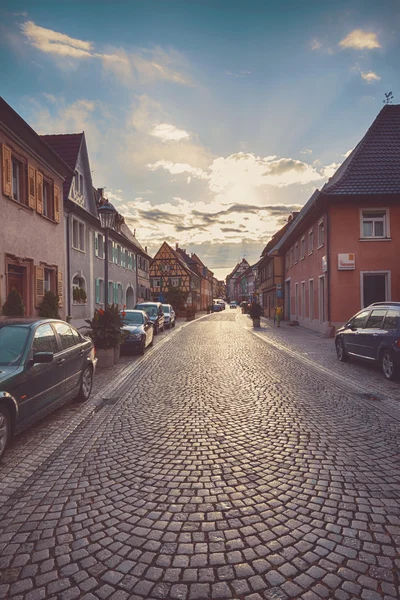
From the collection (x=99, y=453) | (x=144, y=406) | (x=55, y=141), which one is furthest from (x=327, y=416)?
(x=55, y=141)

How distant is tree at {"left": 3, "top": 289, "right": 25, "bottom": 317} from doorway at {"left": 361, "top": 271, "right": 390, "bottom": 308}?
1495 centimetres

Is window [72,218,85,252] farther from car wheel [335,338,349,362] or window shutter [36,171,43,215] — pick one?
car wheel [335,338,349,362]

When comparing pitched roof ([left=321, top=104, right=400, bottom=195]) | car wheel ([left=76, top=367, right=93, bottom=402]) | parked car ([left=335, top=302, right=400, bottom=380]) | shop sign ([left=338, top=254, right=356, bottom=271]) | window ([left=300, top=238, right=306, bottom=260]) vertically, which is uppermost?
pitched roof ([left=321, top=104, right=400, bottom=195])

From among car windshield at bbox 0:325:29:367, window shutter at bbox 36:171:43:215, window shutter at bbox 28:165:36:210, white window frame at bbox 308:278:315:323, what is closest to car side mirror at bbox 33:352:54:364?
car windshield at bbox 0:325:29:367

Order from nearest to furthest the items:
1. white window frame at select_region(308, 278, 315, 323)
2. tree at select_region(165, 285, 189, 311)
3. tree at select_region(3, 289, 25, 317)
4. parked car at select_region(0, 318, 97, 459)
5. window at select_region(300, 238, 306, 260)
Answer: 1. parked car at select_region(0, 318, 97, 459)
2. tree at select_region(3, 289, 25, 317)
3. white window frame at select_region(308, 278, 315, 323)
4. window at select_region(300, 238, 306, 260)
5. tree at select_region(165, 285, 189, 311)

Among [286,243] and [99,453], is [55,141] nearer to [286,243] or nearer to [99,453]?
[286,243]

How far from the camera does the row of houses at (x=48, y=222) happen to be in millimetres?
13336

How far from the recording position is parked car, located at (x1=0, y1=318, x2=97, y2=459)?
4328 mm

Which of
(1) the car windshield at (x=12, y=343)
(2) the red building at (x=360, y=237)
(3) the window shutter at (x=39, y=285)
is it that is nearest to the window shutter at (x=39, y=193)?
(3) the window shutter at (x=39, y=285)

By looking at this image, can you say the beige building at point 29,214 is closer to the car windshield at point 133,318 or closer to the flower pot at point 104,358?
the car windshield at point 133,318

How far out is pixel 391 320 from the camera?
29.1 ft

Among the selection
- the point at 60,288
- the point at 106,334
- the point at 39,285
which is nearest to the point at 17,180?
the point at 39,285

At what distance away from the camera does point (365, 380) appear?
864 cm

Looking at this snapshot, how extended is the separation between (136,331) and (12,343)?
8.37m
